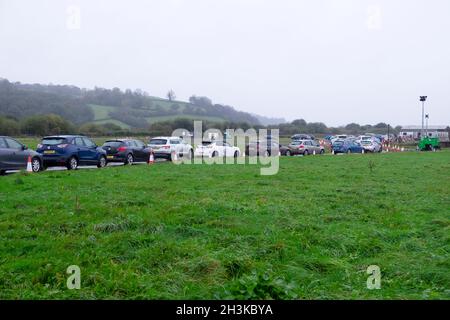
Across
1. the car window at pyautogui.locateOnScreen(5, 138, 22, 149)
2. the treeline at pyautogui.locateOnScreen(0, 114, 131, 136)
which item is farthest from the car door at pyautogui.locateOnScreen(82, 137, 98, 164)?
the treeline at pyautogui.locateOnScreen(0, 114, 131, 136)

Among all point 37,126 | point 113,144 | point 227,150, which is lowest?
point 227,150

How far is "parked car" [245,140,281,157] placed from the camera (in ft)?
117

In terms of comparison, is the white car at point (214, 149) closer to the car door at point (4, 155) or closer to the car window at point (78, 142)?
the car window at point (78, 142)

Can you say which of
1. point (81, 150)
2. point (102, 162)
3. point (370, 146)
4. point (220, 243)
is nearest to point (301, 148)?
point (370, 146)

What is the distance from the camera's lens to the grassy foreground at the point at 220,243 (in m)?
4.95

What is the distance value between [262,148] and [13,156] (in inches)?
838

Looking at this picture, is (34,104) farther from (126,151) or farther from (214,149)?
(126,151)

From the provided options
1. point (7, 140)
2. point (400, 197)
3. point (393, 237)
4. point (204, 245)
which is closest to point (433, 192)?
point (400, 197)

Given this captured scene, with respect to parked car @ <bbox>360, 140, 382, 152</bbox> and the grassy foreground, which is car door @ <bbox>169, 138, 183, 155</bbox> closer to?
the grassy foreground

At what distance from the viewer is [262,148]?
3619 cm

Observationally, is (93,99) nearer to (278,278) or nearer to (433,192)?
(433,192)

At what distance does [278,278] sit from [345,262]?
1.35 m

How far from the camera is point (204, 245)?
6.64m

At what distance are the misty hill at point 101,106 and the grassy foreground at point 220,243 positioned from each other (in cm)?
4244
